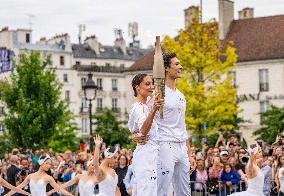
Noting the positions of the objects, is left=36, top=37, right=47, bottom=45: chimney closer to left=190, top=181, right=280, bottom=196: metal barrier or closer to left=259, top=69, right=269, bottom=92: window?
left=259, top=69, right=269, bottom=92: window

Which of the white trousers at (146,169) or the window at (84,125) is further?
the window at (84,125)

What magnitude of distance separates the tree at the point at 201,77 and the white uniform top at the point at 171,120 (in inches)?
1264

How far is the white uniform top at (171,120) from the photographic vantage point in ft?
39.7

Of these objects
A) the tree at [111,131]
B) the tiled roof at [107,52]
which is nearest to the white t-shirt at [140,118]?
the tree at [111,131]

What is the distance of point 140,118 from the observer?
11664mm

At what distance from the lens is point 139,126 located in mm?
11648

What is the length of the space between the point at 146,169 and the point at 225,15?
2581 inches

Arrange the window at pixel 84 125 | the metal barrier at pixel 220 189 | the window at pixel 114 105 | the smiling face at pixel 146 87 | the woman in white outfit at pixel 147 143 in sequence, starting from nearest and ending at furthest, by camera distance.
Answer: the woman in white outfit at pixel 147 143
the smiling face at pixel 146 87
the metal barrier at pixel 220 189
the window at pixel 84 125
the window at pixel 114 105

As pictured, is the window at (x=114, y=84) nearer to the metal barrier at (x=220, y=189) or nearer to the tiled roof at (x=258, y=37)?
the tiled roof at (x=258, y=37)

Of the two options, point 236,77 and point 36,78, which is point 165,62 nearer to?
point 36,78

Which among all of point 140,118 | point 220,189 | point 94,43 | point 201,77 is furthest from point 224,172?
point 94,43

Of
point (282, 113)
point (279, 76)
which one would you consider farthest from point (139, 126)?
point (279, 76)

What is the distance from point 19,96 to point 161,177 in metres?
42.8

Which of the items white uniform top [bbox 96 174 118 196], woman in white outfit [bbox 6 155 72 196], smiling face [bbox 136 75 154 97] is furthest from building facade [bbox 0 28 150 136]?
smiling face [bbox 136 75 154 97]
